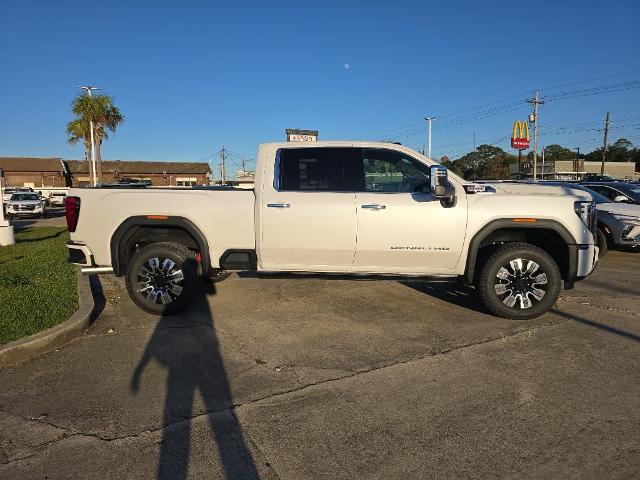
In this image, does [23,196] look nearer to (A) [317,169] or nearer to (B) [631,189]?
(A) [317,169]

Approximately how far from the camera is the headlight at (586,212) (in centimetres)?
527

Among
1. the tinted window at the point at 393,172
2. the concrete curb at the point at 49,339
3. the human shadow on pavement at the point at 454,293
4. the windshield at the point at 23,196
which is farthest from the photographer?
the windshield at the point at 23,196

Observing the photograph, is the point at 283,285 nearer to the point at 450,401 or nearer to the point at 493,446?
the point at 450,401

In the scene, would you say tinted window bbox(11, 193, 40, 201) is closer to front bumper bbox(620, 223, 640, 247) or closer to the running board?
the running board

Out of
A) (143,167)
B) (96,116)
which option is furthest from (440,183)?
(143,167)

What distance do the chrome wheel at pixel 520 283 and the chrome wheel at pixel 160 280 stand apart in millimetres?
3793

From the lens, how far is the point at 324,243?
5316mm

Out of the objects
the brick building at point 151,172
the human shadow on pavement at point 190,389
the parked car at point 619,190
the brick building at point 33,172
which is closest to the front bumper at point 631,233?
the parked car at point 619,190

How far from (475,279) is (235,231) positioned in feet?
9.72

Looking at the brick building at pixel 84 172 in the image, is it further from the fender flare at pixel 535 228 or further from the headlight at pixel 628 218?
the fender flare at pixel 535 228

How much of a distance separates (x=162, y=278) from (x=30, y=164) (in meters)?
71.9

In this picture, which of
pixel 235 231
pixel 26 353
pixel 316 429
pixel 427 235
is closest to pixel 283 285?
pixel 235 231

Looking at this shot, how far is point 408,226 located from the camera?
5.23 metres

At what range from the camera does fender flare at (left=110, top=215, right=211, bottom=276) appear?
5.42m
